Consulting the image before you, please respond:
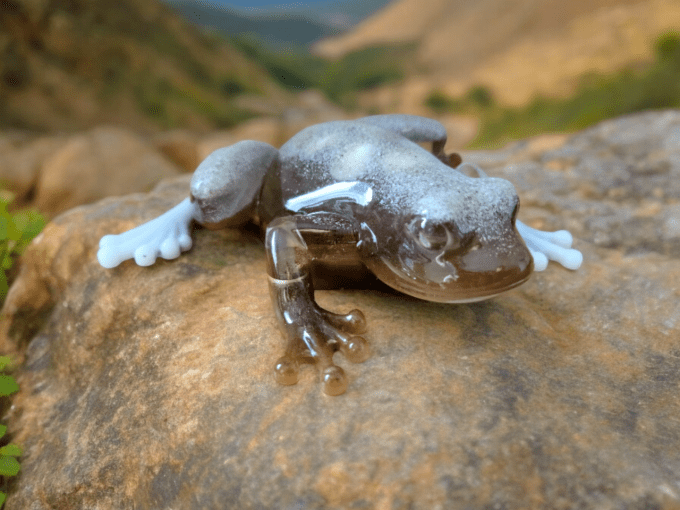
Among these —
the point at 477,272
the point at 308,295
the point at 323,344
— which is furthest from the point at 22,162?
the point at 477,272

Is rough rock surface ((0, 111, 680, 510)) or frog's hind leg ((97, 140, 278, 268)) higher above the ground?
frog's hind leg ((97, 140, 278, 268))

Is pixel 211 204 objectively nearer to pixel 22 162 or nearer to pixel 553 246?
pixel 553 246

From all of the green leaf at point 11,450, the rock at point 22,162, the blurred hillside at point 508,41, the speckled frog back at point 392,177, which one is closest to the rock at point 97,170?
the rock at point 22,162

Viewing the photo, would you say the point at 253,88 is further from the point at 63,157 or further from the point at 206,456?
the point at 206,456

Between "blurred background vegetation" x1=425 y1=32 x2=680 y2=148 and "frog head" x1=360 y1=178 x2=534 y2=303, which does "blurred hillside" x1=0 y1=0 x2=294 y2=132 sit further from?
"frog head" x1=360 y1=178 x2=534 y2=303

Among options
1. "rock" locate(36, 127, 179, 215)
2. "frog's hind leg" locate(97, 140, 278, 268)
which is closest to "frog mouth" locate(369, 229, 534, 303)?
"frog's hind leg" locate(97, 140, 278, 268)

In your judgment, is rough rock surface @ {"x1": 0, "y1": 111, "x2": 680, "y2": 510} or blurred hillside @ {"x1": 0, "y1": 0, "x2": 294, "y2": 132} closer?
rough rock surface @ {"x1": 0, "y1": 111, "x2": 680, "y2": 510}

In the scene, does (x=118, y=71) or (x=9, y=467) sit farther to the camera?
(x=118, y=71)
